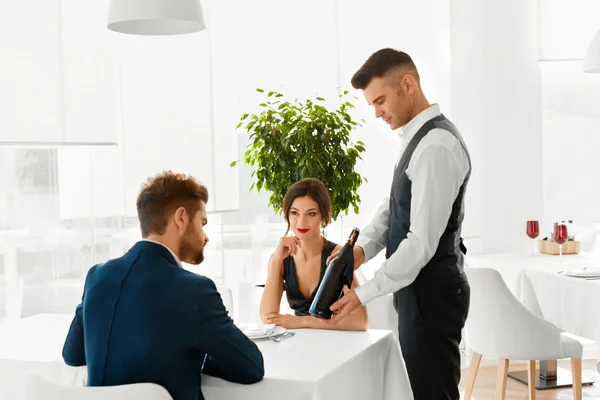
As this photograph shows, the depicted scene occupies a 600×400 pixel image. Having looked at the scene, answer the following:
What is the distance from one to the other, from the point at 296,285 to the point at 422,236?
0.82 metres

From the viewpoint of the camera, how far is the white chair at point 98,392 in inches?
72.5

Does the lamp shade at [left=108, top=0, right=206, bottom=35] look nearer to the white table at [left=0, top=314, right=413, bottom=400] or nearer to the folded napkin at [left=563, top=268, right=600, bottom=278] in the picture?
the white table at [left=0, top=314, right=413, bottom=400]

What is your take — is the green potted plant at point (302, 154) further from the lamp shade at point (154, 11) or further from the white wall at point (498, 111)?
the lamp shade at point (154, 11)

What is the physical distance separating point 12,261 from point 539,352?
112 inches

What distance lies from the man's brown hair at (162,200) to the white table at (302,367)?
448 mm

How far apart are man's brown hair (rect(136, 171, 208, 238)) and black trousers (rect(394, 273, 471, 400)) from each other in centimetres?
83

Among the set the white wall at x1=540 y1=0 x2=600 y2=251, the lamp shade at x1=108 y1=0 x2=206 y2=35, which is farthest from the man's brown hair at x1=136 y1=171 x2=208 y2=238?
the white wall at x1=540 y1=0 x2=600 y2=251

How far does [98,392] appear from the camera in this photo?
1.85m

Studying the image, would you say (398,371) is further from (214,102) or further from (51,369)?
(214,102)

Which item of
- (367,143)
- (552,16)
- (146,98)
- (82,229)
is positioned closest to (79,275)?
(82,229)

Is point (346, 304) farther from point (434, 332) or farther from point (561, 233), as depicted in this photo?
point (561, 233)

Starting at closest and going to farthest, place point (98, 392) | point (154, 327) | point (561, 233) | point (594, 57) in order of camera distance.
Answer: point (98, 392) → point (154, 327) → point (561, 233) → point (594, 57)

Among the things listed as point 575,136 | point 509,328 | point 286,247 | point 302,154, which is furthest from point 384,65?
point 575,136

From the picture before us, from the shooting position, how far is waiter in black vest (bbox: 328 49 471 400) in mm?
2473
